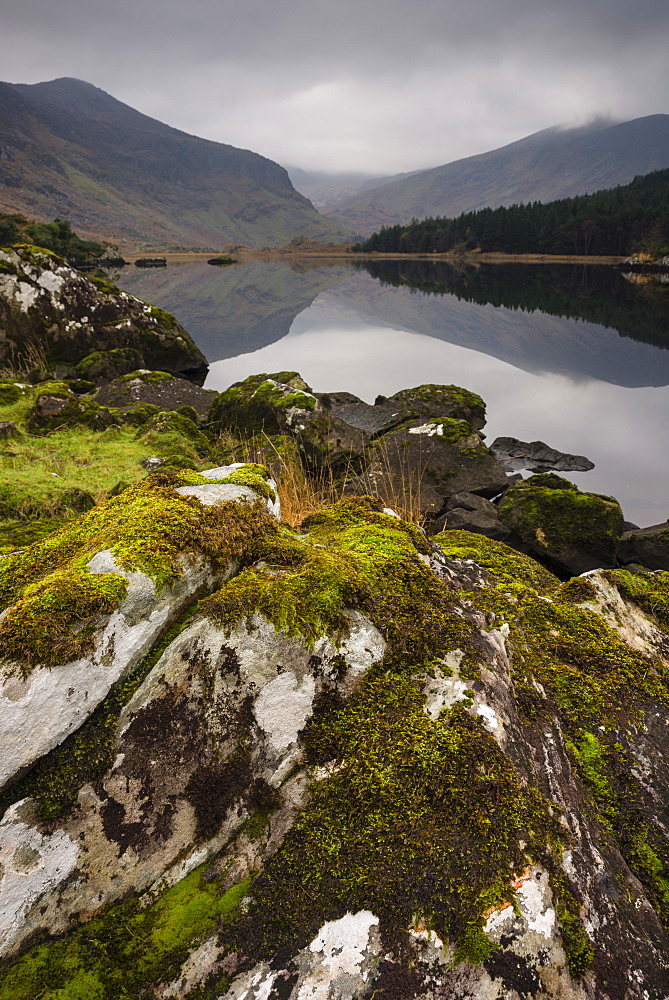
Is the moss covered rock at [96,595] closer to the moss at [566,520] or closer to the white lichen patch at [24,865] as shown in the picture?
the white lichen patch at [24,865]

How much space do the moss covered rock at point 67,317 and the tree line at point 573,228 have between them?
93.6 m

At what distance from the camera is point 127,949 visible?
2.65 metres

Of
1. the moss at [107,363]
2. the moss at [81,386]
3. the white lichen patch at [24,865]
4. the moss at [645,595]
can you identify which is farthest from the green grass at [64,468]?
the moss at [645,595]

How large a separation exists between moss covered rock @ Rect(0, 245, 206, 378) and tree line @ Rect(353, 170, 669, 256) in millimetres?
93580

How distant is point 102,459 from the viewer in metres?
11.5

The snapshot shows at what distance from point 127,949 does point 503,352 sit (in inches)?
1327

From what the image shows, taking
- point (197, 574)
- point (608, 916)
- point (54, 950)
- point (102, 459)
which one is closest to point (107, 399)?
point (102, 459)

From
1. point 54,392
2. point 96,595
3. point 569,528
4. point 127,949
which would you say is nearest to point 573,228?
point 569,528

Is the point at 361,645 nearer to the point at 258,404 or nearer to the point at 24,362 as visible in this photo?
the point at 258,404

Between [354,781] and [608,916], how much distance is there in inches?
58.4

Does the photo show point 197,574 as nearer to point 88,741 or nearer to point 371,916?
point 88,741

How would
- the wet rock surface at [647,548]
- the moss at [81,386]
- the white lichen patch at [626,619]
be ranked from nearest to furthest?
the white lichen patch at [626,619]
the wet rock surface at [647,548]
the moss at [81,386]

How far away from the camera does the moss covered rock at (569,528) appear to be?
10.8m

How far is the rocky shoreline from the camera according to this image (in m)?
2.54
